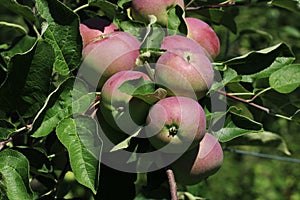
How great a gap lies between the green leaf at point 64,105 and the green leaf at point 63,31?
0.04m

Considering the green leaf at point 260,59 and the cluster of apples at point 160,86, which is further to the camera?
the green leaf at point 260,59

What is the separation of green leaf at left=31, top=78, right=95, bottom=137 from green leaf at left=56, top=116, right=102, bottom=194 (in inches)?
0.7

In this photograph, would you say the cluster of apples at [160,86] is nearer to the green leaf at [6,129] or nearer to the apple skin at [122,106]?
the apple skin at [122,106]

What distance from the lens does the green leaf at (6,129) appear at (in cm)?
74

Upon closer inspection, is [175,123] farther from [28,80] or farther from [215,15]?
[215,15]

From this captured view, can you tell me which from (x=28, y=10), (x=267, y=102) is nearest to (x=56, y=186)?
(x=28, y=10)

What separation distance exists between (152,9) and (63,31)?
0.13m

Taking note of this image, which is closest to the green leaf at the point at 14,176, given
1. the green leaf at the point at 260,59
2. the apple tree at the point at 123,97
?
the apple tree at the point at 123,97

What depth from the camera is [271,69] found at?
0.86 m

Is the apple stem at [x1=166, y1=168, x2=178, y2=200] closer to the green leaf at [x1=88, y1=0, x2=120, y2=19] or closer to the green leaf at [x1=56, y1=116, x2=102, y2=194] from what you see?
the green leaf at [x1=56, y1=116, x2=102, y2=194]

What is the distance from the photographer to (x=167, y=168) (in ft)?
2.39

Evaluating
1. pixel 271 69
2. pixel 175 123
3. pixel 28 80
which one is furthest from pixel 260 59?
pixel 28 80

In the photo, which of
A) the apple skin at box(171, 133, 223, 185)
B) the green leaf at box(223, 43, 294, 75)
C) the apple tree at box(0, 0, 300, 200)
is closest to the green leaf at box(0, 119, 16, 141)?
the apple tree at box(0, 0, 300, 200)

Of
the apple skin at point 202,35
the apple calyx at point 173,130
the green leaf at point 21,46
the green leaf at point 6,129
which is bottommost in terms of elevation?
the green leaf at point 21,46
